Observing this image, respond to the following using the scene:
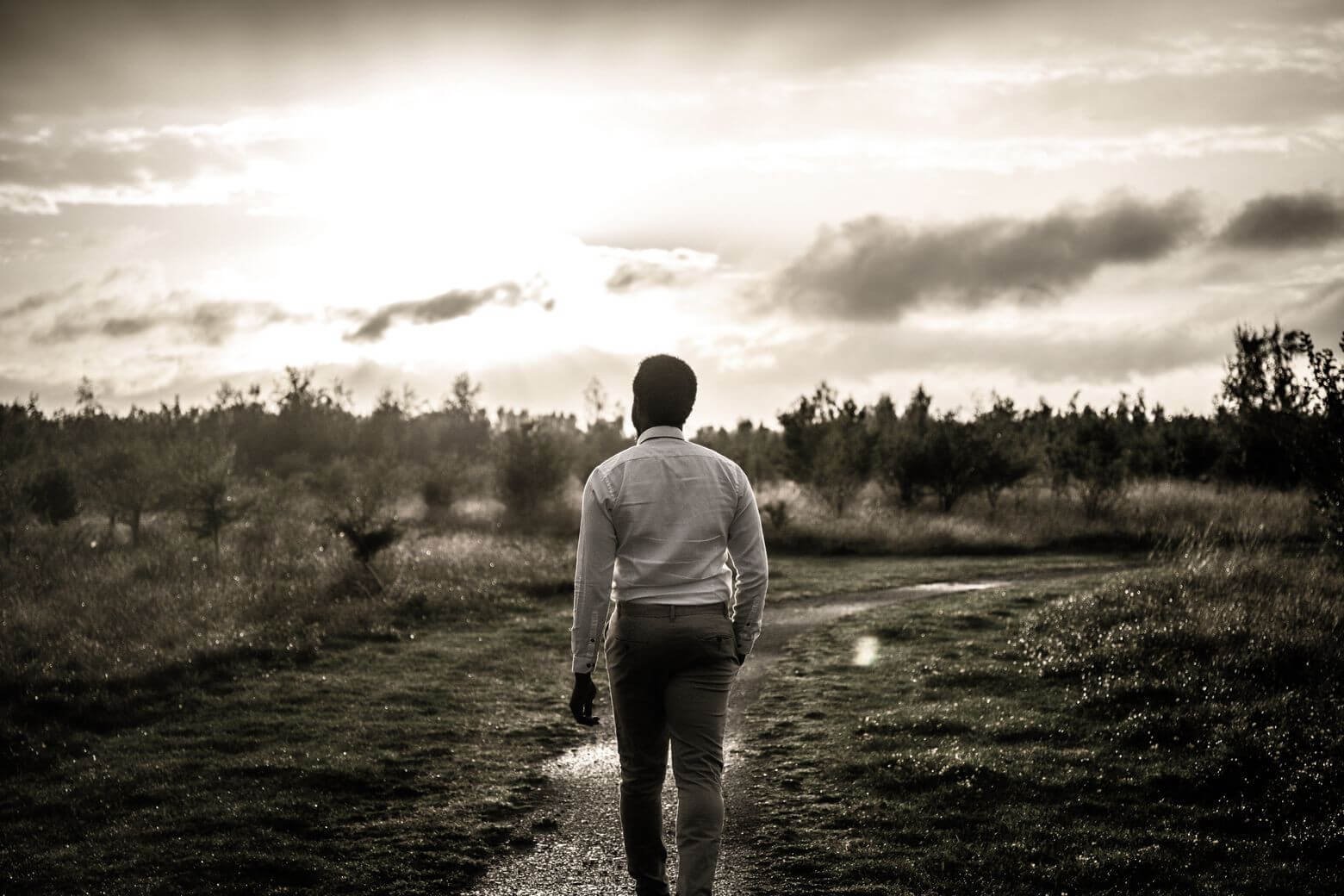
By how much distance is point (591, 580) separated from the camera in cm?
412

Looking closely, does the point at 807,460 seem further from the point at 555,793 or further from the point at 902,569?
the point at 555,793

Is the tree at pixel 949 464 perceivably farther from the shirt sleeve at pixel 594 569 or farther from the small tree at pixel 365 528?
the shirt sleeve at pixel 594 569

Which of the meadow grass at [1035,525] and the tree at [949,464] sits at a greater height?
the tree at [949,464]

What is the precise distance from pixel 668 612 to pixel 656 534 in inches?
13.1

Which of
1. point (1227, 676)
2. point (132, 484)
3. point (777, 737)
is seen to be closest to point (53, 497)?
point (132, 484)

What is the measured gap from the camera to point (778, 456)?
39250 mm

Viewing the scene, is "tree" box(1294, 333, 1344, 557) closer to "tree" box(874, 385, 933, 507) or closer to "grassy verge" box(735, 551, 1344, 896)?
"grassy verge" box(735, 551, 1344, 896)

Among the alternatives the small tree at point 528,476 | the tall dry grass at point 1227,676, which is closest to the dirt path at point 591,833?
the tall dry grass at point 1227,676

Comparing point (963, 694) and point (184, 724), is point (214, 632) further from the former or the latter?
point (963, 694)

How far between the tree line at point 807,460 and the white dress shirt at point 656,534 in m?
11.9

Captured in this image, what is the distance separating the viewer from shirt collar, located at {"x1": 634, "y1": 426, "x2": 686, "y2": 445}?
4.26 metres

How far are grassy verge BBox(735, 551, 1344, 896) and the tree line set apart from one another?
13.9 ft

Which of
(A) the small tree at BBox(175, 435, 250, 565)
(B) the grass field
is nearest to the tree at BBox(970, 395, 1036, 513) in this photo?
(B) the grass field

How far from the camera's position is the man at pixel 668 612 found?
4020mm
